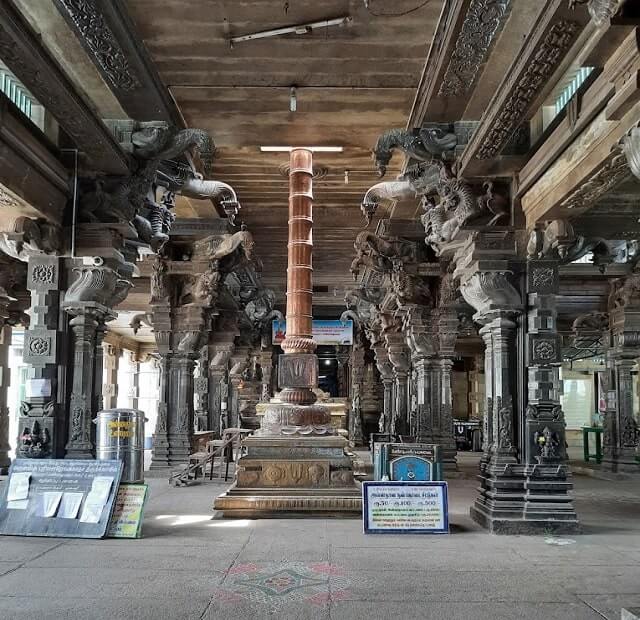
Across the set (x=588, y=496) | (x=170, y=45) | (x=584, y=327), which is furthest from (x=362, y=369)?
(x=170, y=45)

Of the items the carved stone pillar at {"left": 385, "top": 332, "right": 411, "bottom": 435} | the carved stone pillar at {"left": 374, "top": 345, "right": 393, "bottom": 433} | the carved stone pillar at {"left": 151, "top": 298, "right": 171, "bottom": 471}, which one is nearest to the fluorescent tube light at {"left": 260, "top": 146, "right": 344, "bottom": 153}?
the carved stone pillar at {"left": 151, "top": 298, "right": 171, "bottom": 471}

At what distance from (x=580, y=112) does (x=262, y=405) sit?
18.7 ft

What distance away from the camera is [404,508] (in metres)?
6.47

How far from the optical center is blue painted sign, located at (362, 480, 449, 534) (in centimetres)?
641

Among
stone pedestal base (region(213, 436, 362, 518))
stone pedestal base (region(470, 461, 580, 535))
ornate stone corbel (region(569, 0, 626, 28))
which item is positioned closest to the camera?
ornate stone corbel (region(569, 0, 626, 28))

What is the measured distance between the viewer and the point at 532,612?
416 centimetres

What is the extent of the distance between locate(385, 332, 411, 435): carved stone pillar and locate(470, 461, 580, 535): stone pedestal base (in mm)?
9014

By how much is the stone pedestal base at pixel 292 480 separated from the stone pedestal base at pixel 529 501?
149 cm

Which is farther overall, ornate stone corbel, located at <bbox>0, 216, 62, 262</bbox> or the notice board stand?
ornate stone corbel, located at <bbox>0, 216, 62, 262</bbox>

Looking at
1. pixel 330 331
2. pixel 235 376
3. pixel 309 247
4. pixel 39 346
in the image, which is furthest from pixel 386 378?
pixel 39 346

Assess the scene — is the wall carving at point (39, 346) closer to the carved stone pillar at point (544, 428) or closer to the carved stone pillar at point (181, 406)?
the carved stone pillar at point (544, 428)

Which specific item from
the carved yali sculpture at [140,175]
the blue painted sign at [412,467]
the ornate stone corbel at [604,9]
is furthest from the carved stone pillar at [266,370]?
the ornate stone corbel at [604,9]

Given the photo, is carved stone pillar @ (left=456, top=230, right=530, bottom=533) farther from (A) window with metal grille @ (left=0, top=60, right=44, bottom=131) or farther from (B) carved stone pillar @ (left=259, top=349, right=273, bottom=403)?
(B) carved stone pillar @ (left=259, top=349, right=273, bottom=403)

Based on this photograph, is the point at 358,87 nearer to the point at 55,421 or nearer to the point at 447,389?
the point at 55,421
